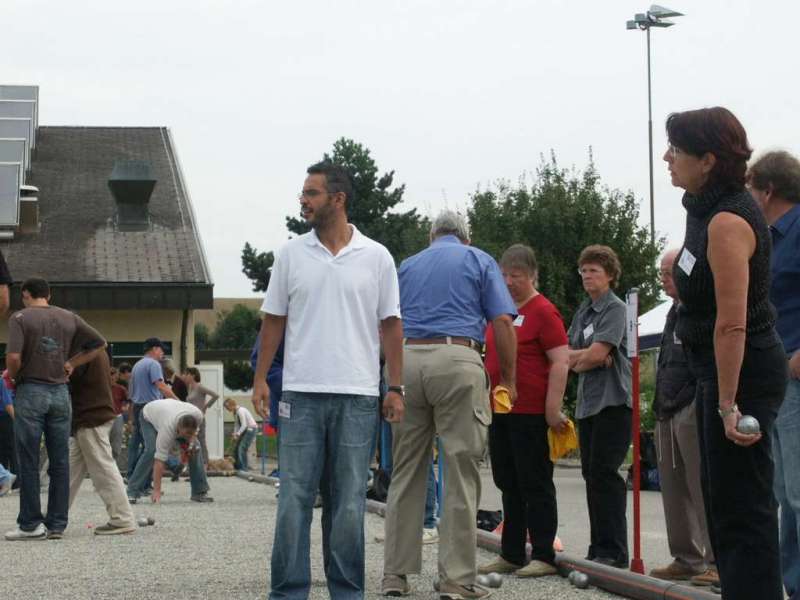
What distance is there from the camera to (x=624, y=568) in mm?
8609

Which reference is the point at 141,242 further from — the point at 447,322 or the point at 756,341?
the point at 756,341

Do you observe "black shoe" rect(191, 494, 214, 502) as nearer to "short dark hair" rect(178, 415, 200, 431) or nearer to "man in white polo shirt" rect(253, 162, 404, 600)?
"short dark hair" rect(178, 415, 200, 431)

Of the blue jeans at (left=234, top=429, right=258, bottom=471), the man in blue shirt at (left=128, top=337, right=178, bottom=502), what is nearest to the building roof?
the blue jeans at (left=234, top=429, right=258, bottom=471)

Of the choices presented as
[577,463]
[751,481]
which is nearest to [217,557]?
[751,481]

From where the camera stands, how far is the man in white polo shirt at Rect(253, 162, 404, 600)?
262 inches

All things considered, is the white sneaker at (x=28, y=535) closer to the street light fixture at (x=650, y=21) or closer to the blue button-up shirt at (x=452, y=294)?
the blue button-up shirt at (x=452, y=294)

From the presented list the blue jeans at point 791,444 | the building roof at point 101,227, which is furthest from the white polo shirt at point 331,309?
the building roof at point 101,227

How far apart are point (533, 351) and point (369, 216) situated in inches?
2934

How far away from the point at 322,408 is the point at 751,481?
215 centimetres

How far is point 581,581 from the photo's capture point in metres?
7.96

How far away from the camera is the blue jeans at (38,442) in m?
11.7

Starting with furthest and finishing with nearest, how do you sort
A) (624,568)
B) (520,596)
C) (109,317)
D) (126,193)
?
(126,193) < (109,317) < (624,568) < (520,596)

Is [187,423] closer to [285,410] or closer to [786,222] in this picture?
[285,410]

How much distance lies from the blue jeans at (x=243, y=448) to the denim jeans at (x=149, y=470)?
10.3 m
